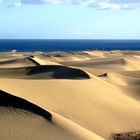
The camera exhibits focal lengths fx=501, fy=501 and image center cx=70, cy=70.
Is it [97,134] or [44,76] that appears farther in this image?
[44,76]

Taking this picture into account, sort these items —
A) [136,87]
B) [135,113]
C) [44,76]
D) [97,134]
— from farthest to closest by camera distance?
1. [44,76]
2. [136,87]
3. [135,113]
4. [97,134]

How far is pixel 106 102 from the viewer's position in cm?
1986

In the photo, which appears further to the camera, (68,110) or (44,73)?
(44,73)

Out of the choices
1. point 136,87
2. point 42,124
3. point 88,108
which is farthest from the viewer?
point 136,87

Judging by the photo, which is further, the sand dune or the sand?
the sand dune

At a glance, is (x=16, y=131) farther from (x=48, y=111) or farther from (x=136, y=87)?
(x=136, y=87)

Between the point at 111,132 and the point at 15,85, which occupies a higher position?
the point at 15,85

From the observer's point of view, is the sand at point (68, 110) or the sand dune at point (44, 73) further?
the sand dune at point (44, 73)

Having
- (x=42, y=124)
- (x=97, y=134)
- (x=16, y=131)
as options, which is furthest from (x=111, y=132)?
(x=16, y=131)

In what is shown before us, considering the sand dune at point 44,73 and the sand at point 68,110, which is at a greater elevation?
the sand at point 68,110

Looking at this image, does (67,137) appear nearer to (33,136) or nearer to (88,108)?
(33,136)

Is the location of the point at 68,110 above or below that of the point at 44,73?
above

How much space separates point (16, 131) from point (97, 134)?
337 cm

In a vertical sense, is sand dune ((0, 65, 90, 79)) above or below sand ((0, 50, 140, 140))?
below
